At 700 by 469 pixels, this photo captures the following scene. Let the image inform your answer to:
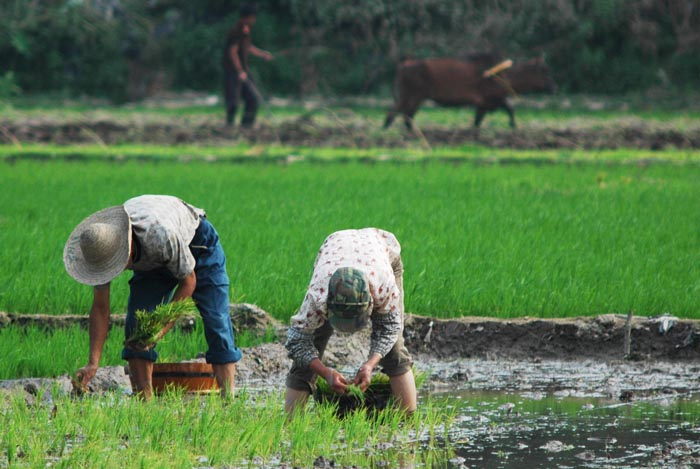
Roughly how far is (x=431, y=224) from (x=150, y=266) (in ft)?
13.6

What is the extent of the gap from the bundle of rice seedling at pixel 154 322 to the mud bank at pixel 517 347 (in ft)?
3.73

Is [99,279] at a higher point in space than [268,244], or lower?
higher

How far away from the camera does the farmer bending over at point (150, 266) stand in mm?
3857

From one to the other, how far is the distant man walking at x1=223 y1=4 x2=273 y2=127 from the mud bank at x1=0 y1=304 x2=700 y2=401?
9.39m

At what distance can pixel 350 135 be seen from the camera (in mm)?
15328

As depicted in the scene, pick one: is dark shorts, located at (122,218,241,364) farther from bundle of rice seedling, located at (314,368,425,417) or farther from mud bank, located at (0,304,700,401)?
mud bank, located at (0,304,700,401)

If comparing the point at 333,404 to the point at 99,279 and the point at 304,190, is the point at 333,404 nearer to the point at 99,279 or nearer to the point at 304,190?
the point at 99,279

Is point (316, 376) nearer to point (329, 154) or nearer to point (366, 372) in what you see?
point (366, 372)

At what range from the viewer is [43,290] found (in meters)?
5.79

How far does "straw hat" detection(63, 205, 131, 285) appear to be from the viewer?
3809 millimetres

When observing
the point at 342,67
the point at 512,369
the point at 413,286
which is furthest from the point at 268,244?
the point at 342,67

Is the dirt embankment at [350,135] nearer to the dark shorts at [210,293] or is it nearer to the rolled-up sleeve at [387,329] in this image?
the dark shorts at [210,293]

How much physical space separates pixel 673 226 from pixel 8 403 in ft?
17.4

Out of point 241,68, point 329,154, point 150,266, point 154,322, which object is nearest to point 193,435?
point 154,322
